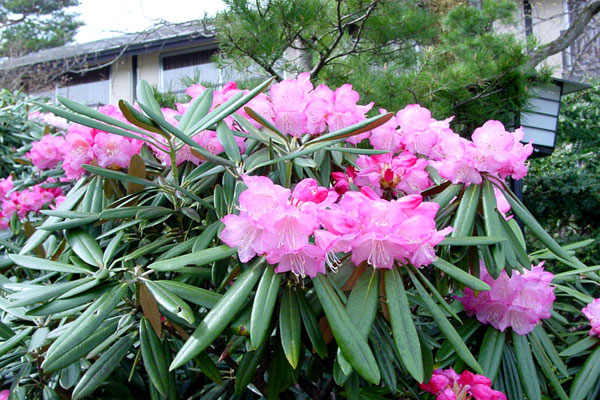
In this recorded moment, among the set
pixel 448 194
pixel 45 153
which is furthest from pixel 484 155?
pixel 45 153

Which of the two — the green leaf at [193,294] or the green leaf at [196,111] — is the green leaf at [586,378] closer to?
the green leaf at [193,294]

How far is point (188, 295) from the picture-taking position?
2.72 feet

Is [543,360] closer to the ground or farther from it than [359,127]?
closer to the ground

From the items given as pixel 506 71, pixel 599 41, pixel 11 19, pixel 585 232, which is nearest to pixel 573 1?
pixel 599 41

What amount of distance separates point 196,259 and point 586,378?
942 mm

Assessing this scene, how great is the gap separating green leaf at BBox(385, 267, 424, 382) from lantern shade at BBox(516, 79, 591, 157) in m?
2.67

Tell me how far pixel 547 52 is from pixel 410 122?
3.79 meters

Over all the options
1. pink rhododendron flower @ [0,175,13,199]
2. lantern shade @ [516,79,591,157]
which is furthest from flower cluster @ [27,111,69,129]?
lantern shade @ [516,79,591,157]

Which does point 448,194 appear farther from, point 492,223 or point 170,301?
point 170,301

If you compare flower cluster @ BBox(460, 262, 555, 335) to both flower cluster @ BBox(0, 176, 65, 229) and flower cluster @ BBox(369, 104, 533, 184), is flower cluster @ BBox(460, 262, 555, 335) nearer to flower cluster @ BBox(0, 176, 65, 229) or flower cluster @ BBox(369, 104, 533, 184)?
Answer: flower cluster @ BBox(369, 104, 533, 184)

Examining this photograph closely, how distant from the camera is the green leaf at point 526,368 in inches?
41.9

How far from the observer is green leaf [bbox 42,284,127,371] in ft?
2.48

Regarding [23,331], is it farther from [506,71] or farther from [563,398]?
[506,71]

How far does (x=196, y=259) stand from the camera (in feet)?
2.60
